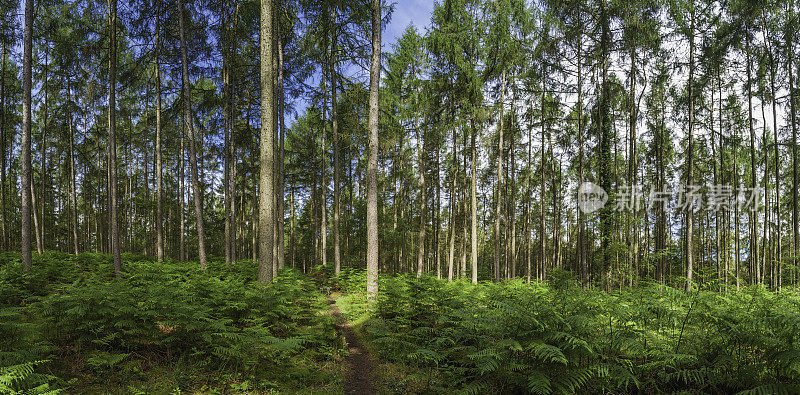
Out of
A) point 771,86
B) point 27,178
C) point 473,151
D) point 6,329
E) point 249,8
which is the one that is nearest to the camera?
point 6,329

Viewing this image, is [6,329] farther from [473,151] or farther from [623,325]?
[473,151]

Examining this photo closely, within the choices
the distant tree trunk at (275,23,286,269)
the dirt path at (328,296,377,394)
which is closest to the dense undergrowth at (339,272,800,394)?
the dirt path at (328,296,377,394)

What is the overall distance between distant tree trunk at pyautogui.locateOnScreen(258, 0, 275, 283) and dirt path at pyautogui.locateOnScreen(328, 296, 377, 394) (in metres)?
2.45

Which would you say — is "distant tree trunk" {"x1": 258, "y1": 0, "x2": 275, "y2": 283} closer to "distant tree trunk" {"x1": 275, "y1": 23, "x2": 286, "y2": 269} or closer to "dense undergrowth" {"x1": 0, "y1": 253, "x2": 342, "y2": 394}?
"dense undergrowth" {"x1": 0, "y1": 253, "x2": 342, "y2": 394}

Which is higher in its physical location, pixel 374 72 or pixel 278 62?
pixel 278 62

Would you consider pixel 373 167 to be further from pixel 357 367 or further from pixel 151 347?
pixel 151 347

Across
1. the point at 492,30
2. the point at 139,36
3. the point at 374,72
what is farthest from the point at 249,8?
the point at 492,30

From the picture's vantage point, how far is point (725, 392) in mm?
4102

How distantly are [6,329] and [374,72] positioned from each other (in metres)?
9.02

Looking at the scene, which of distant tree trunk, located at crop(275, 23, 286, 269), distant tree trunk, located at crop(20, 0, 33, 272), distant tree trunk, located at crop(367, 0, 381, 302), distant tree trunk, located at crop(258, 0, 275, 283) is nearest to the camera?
distant tree trunk, located at crop(258, 0, 275, 283)

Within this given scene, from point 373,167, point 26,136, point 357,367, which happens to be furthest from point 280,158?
point 357,367

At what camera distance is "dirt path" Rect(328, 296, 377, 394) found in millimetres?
4867

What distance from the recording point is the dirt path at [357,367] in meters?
4.87

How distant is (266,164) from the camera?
317 inches
